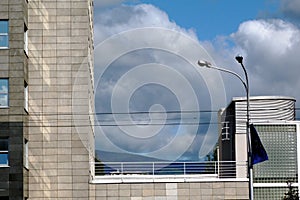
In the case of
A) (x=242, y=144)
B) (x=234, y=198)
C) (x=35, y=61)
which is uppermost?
(x=35, y=61)

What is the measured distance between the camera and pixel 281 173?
40.9 meters

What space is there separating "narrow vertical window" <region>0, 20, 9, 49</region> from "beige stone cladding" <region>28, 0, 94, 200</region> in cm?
181

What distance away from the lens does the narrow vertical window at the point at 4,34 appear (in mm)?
38875

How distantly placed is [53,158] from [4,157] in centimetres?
269

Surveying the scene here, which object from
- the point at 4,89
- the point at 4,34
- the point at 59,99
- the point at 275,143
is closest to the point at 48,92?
the point at 59,99

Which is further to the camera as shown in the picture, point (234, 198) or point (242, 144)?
point (242, 144)

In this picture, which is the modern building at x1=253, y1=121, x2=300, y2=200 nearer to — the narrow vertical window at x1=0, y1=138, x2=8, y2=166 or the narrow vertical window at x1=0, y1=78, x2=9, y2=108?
the narrow vertical window at x1=0, y1=138, x2=8, y2=166

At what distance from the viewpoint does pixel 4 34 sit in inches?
1531

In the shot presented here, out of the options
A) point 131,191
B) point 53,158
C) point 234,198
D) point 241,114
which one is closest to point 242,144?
point 241,114

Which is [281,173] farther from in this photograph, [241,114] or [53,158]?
[53,158]

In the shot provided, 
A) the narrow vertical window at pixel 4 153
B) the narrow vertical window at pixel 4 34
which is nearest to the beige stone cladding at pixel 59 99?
the narrow vertical window at pixel 4 153

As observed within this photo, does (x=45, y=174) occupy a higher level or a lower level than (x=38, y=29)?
lower

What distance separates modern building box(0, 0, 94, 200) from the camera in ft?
127

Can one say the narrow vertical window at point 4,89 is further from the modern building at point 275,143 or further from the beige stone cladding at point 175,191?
the modern building at point 275,143
